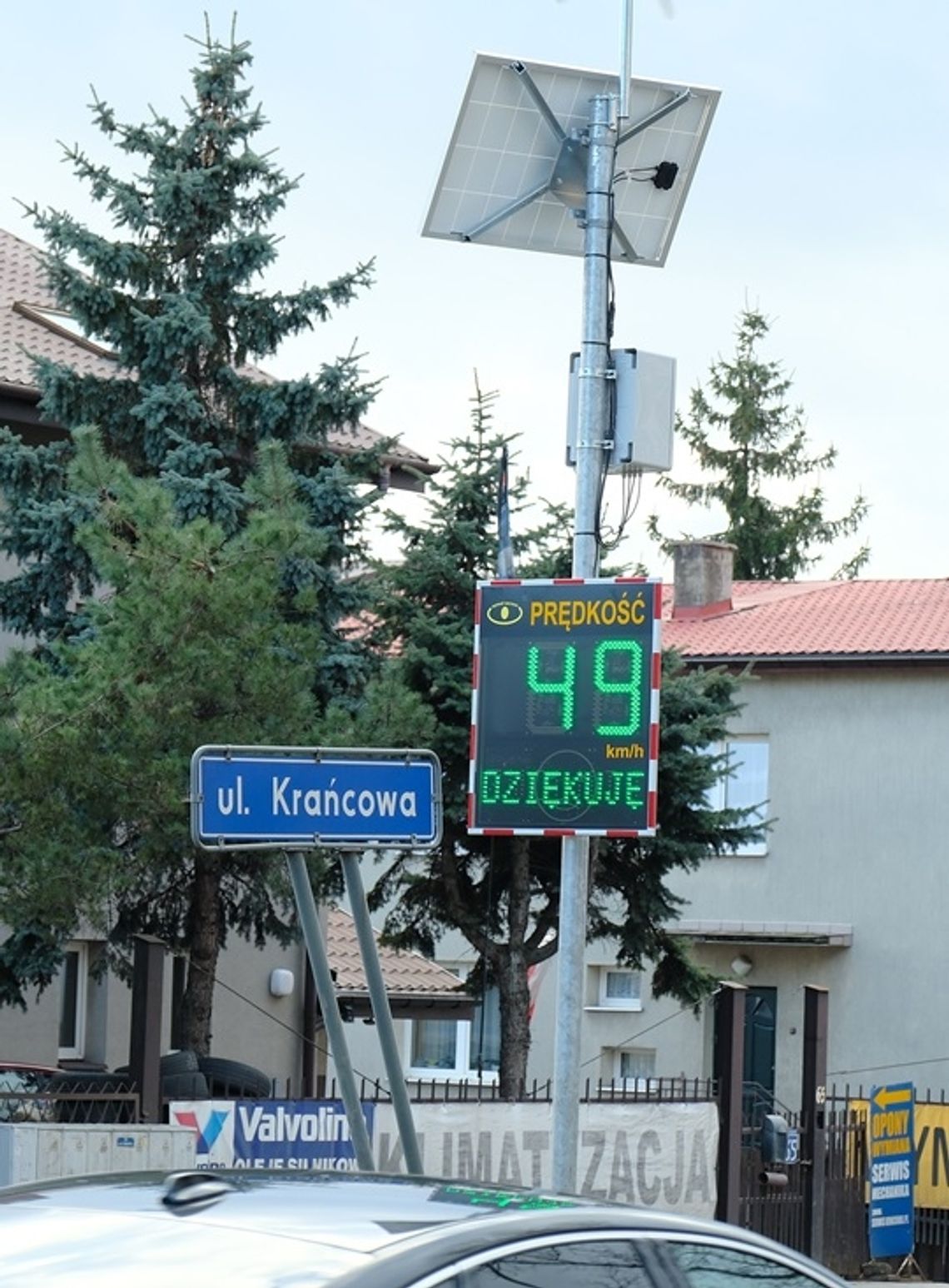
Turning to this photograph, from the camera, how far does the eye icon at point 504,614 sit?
1148cm

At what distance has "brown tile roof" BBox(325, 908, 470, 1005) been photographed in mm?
28250

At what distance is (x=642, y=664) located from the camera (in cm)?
1135

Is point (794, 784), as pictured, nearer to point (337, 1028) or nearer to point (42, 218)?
point (42, 218)

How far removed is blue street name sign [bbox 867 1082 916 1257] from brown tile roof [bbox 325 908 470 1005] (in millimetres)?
8244

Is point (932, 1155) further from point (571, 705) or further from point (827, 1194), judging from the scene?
point (571, 705)

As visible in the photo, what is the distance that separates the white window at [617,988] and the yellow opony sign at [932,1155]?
1755cm

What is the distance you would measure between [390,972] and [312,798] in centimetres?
2164

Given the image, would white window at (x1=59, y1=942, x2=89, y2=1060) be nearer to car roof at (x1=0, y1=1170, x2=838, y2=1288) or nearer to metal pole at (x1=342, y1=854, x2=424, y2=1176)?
metal pole at (x1=342, y1=854, x2=424, y2=1176)

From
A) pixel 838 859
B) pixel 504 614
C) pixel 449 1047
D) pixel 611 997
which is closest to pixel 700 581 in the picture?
pixel 838 859

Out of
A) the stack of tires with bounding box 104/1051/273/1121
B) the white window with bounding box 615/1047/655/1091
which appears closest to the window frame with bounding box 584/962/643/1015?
the white window with bounding box 615/1047/655/1091

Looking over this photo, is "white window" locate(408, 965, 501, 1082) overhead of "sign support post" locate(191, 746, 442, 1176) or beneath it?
beneath

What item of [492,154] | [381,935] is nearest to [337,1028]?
[492,154]

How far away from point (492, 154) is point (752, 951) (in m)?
25.9

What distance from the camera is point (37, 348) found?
24109 mm
